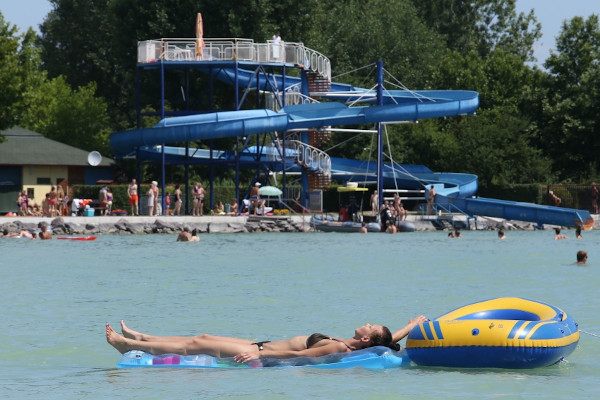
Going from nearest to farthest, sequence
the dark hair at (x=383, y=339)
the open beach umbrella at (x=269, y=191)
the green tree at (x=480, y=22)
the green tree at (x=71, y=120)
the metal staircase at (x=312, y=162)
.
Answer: the dark hair at (x=383, y=339)
the open beach umbrella at (x=269, y=191)
the metal staircase at (x=312, y=162)
the green tree at (x=71, y=120)
the green tree at (x=480, y=22)

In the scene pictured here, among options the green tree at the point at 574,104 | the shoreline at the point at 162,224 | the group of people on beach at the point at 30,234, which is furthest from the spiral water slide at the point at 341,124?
the green tree at the point at 574,104

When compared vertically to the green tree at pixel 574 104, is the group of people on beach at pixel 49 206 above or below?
below

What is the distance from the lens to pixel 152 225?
45.2 meters

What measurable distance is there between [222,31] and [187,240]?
76.8 ft

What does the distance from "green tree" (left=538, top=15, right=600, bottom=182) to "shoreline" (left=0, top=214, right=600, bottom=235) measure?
1309 cm

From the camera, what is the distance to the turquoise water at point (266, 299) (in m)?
13.1

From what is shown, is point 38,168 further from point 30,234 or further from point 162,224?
point 30,234

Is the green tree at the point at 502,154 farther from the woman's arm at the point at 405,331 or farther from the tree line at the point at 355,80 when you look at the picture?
the woman's arm at the point at 405,331

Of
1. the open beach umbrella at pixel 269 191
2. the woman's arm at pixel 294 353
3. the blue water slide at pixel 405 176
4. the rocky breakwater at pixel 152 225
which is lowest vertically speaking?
the woman's arm at pixel 294 353

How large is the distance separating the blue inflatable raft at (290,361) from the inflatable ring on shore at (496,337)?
1.02 ft

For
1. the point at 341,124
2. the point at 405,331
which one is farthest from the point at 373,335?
the point at 341,124

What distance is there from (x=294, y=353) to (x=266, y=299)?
25.3ft

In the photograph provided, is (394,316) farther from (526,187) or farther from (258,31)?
(258,31)

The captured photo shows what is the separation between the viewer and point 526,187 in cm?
5597
